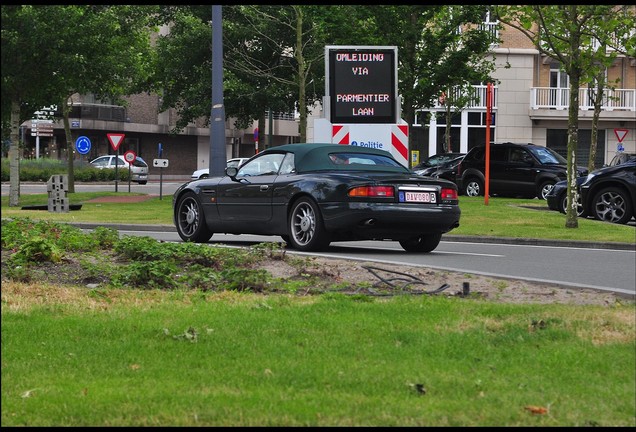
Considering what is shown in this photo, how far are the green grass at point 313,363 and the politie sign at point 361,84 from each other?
1422cm

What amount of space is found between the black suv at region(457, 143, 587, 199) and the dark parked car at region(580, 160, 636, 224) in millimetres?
11251

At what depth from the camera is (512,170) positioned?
118ft

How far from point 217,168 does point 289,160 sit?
10.3 metres

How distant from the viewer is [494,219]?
22953mm

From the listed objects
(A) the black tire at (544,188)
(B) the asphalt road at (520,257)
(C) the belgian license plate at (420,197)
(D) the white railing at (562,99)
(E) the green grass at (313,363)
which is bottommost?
(B) the asphalt road at (520,257)

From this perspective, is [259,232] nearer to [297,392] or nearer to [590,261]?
[590,261]

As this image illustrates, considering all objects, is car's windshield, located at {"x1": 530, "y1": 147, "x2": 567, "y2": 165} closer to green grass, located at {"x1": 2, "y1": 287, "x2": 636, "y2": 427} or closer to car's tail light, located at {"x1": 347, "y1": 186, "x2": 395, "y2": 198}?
car's tail light, located at {"x1": 347, "y1": 186, "x2": 395, "y2": 198}

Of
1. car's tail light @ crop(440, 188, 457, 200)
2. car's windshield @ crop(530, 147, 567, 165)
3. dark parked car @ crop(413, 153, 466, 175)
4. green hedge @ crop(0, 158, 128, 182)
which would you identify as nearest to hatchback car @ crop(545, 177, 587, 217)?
car's windshield @ crop(530, 147, 567, 165)

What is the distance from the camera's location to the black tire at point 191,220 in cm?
1683

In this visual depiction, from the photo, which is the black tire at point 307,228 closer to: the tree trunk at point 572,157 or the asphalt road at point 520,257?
the asphalt road at point 520,257

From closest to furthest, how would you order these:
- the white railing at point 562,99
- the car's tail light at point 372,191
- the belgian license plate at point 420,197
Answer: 1. the car's tail light at point 372,191
2. the belgian license plate at point 420,197
3. the white railing at point 562,99

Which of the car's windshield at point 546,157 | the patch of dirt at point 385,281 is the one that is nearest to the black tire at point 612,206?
the patch of dirt at point 385,281

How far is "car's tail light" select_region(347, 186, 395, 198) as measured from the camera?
572 inches

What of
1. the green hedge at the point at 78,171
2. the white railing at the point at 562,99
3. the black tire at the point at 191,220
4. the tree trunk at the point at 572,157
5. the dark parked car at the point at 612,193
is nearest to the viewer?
the black tire at the point at 191,220
